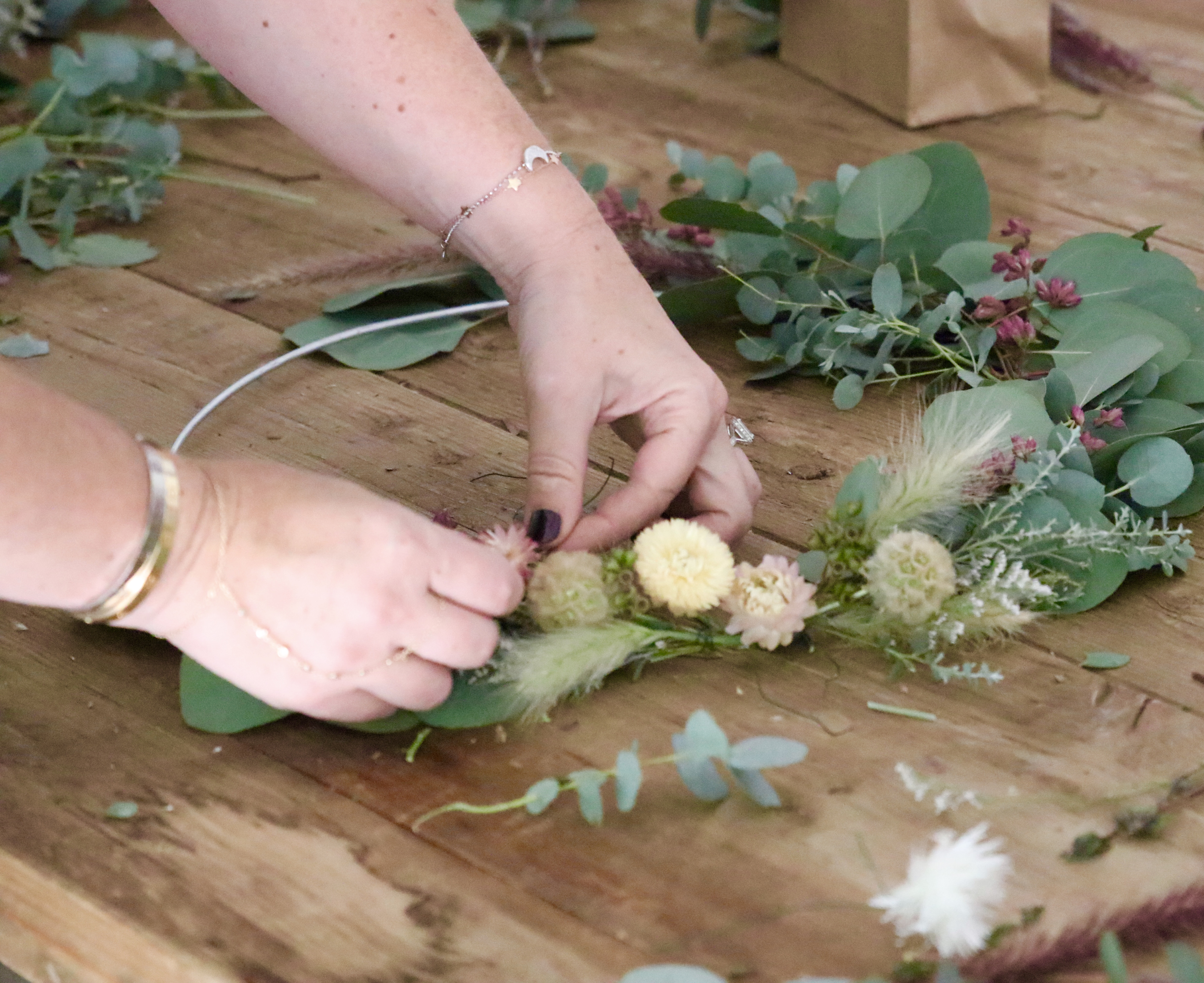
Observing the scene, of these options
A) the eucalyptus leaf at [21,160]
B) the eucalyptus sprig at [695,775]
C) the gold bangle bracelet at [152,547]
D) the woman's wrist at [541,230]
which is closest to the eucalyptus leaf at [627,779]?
the eucalyptus sprig at [695,775]

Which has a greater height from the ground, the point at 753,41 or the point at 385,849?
the point at 753,41

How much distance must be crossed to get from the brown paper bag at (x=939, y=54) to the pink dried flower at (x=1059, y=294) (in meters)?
0.61

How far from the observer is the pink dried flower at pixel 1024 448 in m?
0.83

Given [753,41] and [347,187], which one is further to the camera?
[753,41]

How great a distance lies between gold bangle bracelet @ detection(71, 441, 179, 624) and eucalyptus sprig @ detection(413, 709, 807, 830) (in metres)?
0.19

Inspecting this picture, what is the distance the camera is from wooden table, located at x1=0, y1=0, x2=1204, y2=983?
24.9 inches

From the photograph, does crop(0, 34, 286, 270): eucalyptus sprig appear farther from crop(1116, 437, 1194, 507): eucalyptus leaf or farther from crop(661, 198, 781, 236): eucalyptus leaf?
crop(1116, 437, 1194, 507): eucalyptus leaf

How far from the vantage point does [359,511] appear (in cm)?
69

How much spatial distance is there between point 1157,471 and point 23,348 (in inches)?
36.9

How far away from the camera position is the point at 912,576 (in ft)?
2.43

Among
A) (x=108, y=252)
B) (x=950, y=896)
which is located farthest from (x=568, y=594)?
(x=108, y=252)

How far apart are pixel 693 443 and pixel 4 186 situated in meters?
0.92

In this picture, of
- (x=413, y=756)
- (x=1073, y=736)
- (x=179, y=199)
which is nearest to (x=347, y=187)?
(x=179, y=199)

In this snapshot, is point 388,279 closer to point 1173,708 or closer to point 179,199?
point 179,199
